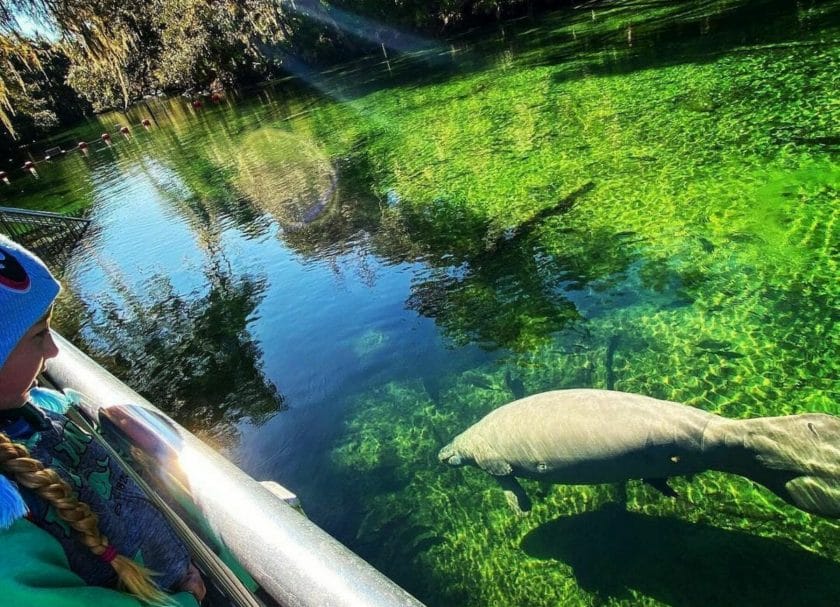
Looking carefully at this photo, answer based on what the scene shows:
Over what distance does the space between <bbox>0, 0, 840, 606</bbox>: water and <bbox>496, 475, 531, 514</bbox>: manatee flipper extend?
11 centimetres

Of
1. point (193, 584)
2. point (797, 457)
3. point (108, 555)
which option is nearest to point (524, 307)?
point (797, 457)

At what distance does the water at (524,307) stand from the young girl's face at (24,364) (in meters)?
3.58

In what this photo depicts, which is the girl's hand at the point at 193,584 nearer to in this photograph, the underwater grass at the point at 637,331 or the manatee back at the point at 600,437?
the underwater grass at the point at 637,331

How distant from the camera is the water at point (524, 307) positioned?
421 cm

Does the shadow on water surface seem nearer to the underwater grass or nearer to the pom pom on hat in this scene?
the underwater grass

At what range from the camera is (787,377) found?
4.91 m

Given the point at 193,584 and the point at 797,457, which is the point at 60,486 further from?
the point at 797,457

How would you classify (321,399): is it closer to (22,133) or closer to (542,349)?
(542,349)

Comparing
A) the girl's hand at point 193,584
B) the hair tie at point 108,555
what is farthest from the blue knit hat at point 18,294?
the girl's hand at point 193,584

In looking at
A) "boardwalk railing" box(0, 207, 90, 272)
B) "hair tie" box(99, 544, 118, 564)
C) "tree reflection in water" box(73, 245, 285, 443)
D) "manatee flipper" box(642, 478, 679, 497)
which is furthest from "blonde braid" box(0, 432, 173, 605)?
"boardwalk railing" box(0, 207, 90, 272)

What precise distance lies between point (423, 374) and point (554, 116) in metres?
10.2

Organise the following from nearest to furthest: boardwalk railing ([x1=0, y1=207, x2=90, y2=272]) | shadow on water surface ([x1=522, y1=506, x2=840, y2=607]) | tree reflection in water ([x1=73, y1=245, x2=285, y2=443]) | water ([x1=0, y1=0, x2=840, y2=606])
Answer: shadow on water surface ([x1=522, y1=506, x2=840, y2=607])
water ([x1=0, y1=0, x2=840, y2=606])
tree reflection in water ([x1=73, y1=245, x2=285, y2=443])
boardwalk railing ([x1=0, y1=207, x2=90, y2=272])

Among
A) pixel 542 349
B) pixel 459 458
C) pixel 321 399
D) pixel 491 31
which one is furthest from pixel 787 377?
pixel 491 31

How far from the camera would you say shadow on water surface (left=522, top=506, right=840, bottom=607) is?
11.6 ft
